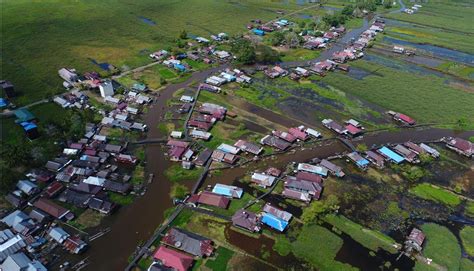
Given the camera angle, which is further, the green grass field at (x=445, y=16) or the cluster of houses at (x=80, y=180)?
the green grass field at (x=445, y=16)

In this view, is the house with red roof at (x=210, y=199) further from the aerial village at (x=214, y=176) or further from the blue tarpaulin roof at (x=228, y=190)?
the blue tarpaulin roof at (x=228, y=190)

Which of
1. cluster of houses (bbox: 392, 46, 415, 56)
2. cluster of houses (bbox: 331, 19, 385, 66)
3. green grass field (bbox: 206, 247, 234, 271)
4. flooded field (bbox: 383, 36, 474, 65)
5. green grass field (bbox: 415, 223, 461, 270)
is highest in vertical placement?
cluster of houses (bbox: 331, 19, 385, 66)

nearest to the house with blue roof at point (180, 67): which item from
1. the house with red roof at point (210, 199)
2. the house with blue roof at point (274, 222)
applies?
the house with red roof at point (210, 199)

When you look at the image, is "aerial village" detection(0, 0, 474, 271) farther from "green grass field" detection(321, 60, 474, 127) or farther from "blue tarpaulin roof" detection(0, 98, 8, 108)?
"green grass field" detection(321, 60, 474, 127)

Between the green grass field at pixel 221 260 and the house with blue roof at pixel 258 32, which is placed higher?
the house with blue roof at pixel 258 32

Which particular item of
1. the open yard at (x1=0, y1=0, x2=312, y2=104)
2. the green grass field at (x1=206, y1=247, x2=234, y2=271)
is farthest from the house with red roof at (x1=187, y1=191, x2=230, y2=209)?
the open yard at (x1=0, y1=0, x2=312, y2=104)

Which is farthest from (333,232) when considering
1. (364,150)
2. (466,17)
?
(466,17)
